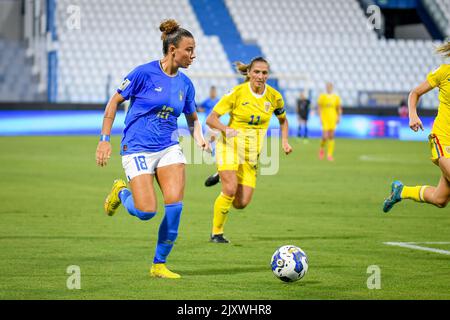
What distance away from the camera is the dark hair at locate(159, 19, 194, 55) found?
7949 mm

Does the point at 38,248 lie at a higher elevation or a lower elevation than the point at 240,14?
lower

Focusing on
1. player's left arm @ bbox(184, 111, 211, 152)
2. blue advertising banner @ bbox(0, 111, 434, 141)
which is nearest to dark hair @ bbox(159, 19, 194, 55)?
player's left arm @ bbox(184, 111, 211, 152)

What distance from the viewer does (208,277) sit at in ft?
26.7

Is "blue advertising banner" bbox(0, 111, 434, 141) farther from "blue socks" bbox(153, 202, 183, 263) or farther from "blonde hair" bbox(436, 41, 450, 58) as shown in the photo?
"blue socks" bbox(153, 202, 183, 263)

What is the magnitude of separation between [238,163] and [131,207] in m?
2.93

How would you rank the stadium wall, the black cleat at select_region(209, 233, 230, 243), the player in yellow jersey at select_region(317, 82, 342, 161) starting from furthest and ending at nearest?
the stadium wall → the player in yellow jersey at select_region(317, 82, 342, 161) → the black cleat at select_region(209, 233, 230, 243)

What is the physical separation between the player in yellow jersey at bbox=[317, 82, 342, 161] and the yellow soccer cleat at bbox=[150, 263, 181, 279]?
1819 cm

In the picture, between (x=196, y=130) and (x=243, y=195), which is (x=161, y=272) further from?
(x=243, y=195)

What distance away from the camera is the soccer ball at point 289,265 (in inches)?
310

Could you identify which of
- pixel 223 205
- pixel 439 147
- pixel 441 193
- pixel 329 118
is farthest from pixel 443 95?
pixel 329 118

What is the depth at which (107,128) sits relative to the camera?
7930mm
